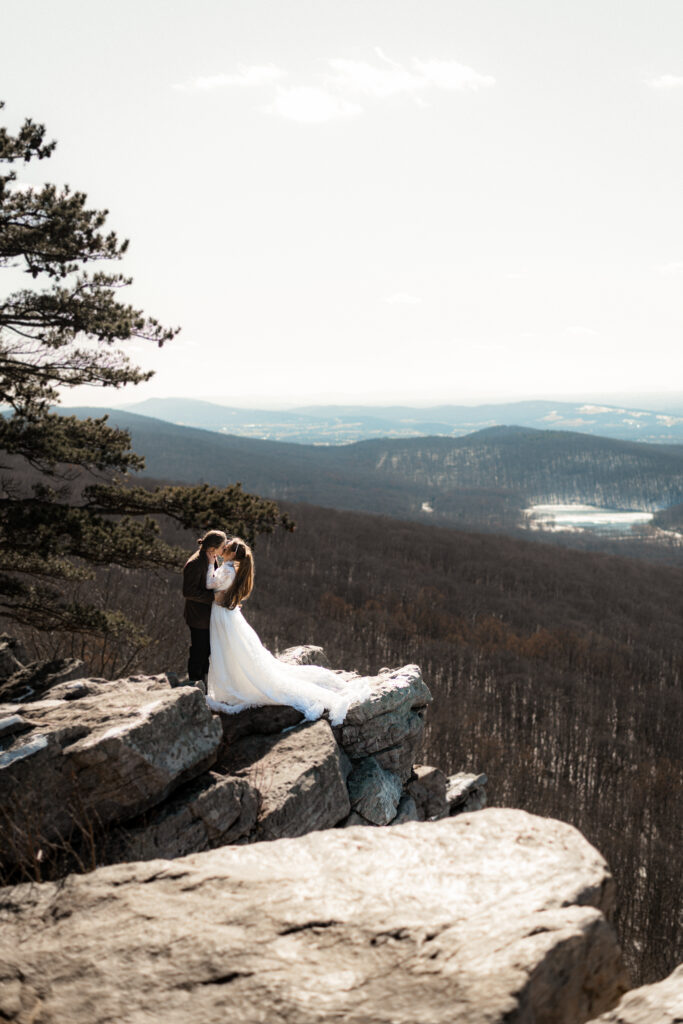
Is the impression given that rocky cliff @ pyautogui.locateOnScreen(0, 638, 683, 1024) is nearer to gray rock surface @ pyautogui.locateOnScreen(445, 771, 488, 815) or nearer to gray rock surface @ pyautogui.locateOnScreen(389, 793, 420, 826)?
gray rock surface @ pyautogui.locateOnScreen(389, 793, 420, 826)

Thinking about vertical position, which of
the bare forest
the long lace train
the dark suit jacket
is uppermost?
the dark suit jacket

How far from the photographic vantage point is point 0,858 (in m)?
7.33

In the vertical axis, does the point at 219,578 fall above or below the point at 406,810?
above

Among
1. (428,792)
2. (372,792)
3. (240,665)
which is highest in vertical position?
(240,665)

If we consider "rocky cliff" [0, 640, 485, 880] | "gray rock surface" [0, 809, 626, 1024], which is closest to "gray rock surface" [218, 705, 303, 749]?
"rocky cliff" [0, 640, 485, 880]

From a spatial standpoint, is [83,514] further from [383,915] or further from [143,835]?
[383,915]

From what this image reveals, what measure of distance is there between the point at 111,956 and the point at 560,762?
67907 millimetres

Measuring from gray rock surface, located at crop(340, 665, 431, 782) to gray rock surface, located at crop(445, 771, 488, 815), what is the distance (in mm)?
3183

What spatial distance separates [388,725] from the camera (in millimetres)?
12445

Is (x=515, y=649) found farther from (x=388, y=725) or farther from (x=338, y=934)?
(x=338, y=934)

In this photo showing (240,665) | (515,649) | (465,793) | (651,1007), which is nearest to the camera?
(651,1007)

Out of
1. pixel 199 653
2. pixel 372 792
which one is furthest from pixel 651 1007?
pixel 199 653

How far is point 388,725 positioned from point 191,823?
4.69 meters

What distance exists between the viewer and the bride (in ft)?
38.7
